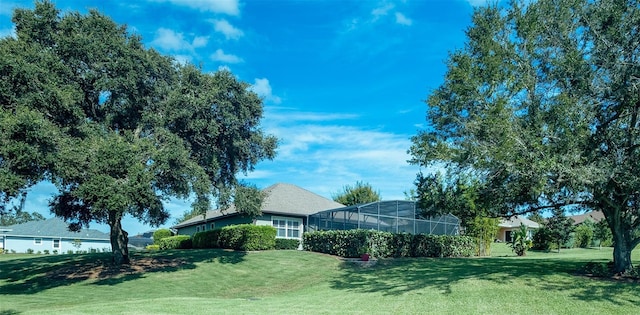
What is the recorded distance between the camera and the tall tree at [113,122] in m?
17.7

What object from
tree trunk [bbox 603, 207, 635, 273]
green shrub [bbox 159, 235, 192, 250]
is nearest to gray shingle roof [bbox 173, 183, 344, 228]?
green shrub [bbox 159, 235, 192, 250]

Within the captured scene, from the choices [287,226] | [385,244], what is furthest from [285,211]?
[385,244]

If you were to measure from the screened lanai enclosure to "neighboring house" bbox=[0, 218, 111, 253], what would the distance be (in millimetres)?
33140

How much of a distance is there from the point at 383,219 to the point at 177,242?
2056 centimetres

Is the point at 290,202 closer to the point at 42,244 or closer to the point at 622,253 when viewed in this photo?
the point at 622,253

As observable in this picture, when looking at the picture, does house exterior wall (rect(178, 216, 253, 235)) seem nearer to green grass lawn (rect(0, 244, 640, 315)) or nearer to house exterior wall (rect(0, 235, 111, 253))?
green grass lawn (rect(0, 244, 640, 315))

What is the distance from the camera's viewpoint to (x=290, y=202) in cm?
3416

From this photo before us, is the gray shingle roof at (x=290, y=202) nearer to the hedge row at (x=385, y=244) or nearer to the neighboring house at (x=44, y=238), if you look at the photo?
the hedge row at (x=385, y=244)

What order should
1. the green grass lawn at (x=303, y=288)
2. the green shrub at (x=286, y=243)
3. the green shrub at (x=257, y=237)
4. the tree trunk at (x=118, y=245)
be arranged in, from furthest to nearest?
the green shrub at (x=286, y=243)
the green shrub at (x=257, y=237)
the tree trunk at (x=118, y=245)
the green grass lawn at (x=303, y=288)

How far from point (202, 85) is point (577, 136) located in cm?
1638

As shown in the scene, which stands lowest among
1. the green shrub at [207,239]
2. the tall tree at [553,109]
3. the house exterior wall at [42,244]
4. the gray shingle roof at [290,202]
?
the house exterior wall at [42,244]

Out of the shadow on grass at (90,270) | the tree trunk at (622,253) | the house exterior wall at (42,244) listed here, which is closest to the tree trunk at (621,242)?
the tree trunk at (622,253)

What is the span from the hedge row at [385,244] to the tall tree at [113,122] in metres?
6.40

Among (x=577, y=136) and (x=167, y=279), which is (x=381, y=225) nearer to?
(x=167, y=279)
